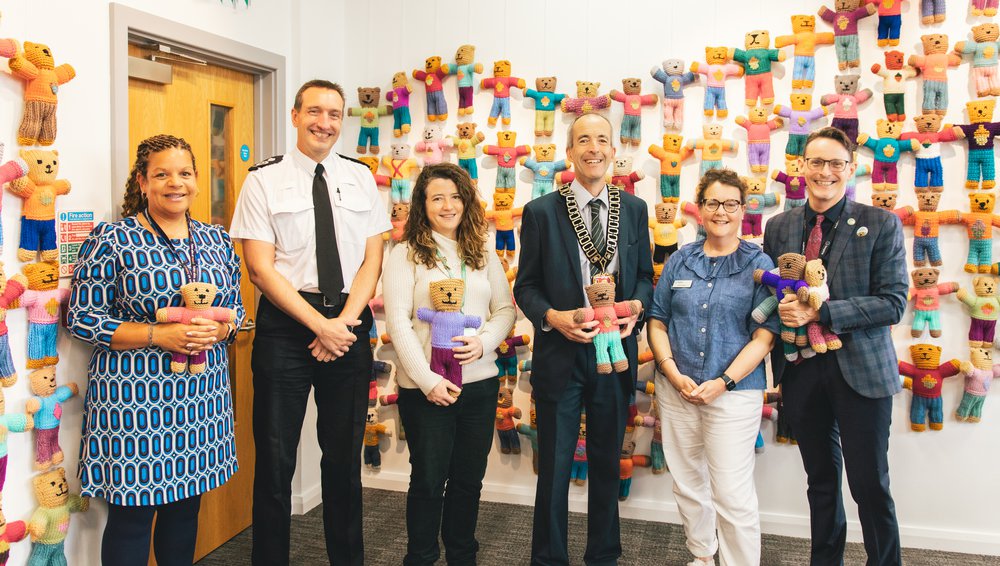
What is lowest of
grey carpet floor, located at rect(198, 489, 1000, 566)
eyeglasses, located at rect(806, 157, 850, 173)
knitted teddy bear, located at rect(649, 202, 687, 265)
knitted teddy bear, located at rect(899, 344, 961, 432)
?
grey carpet floor, located at rect(198, 489, 1000, 566)

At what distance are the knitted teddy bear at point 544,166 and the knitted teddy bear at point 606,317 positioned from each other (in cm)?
104

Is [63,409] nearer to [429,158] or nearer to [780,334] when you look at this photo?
[429,158]

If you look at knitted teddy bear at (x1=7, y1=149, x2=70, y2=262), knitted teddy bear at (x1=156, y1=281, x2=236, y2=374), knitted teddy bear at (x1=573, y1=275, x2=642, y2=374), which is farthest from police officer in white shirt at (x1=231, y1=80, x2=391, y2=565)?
knitted teddy bear at (x1=573, y1=275, x2=642, y2=374)

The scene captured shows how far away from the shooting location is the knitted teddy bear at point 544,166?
10.5ft

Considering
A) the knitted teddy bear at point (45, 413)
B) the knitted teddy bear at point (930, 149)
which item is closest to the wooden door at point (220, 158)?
the knitted teddy bear at point (45, 413)

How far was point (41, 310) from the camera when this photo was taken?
6.58ft

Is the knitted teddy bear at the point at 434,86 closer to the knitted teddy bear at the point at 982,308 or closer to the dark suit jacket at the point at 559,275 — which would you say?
the dark suit jacket at the point at 559,275

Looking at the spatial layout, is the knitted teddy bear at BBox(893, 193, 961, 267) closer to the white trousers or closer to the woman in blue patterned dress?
the white trousers

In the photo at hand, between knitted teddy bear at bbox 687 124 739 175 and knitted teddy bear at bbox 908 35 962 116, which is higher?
knitted teddy bear at bbox 908 35 962 116

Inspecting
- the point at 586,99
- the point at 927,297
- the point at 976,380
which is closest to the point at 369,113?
the point at 586,99

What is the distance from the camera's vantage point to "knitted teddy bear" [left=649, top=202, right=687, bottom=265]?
3.02m

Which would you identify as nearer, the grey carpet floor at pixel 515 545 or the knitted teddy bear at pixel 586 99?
the grey carpet floor at pixel 515 545

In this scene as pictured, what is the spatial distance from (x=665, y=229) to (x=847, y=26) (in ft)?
3.63

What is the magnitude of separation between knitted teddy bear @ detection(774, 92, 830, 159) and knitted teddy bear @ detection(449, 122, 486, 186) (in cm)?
135
